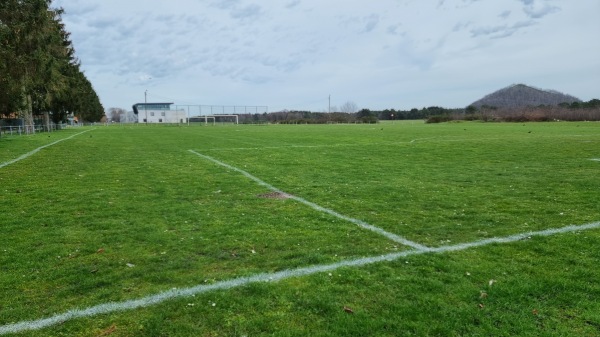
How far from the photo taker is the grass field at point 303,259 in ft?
10.8

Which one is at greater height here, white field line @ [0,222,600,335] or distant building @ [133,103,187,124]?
distant building @ [133,103,187,124]

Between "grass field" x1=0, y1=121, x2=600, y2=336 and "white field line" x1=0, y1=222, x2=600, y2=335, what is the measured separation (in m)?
0.02

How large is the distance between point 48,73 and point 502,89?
149 meters

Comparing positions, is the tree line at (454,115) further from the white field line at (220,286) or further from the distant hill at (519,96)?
the white field line at (220,286)

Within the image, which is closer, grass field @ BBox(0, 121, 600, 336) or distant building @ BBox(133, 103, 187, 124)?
grass field @ BBox(0, 121, 600, 336)

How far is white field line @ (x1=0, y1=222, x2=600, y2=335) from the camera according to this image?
3281 mm

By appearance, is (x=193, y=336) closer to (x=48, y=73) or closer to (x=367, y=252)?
(x=367, y=252)

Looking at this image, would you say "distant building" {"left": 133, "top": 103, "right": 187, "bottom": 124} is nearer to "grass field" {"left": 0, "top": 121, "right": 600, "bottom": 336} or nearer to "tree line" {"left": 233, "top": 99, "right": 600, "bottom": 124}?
"tree line" {"left": 233, "top": 99, "right": 600, "bottom": 124}

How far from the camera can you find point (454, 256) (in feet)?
15.2

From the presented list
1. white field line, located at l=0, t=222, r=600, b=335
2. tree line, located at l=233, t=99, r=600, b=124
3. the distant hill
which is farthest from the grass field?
the distant hill

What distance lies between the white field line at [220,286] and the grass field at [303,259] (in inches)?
0.7

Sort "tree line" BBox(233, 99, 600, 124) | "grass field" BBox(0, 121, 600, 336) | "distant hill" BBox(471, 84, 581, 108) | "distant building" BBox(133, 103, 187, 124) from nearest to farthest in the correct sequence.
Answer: "grass field" BBox(0, 121, 600, 336) < "tree line" BBox(233, 99, 600, 124) < "distant building" BBox(133, 103, 187, 124) < "distant hill" BBox(471, 84, 581, 108)

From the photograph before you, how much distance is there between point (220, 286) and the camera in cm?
392

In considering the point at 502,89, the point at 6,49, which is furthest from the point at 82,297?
the point at 502,89
